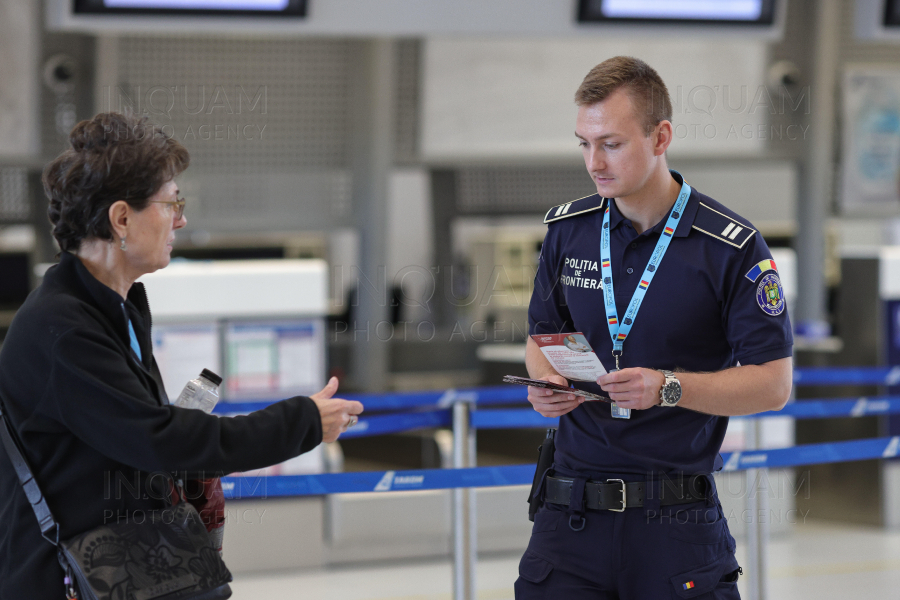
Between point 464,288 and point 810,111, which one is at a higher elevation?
point 810,111

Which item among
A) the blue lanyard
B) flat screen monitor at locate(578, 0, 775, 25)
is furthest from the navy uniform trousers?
flat screen monitor at locate(578, 0, 775, 25)

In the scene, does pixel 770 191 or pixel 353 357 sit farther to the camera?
pixel 770 191

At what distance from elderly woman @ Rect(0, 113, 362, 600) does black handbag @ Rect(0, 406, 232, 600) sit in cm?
2

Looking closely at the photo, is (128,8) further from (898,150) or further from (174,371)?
(898,150)

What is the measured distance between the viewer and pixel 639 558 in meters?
1.99

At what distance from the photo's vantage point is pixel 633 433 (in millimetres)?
2053

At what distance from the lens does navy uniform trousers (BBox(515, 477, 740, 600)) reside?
6.47ft

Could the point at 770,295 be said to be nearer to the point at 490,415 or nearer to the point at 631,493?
the point at 631,493

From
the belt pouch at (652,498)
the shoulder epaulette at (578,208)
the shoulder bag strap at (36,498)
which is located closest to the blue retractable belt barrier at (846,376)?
the shoulder epaulette at (578,208)

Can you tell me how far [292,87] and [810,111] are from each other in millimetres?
3420

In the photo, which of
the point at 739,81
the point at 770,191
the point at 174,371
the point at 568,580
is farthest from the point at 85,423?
the point at 770,191

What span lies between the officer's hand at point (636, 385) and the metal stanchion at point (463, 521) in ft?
4.19

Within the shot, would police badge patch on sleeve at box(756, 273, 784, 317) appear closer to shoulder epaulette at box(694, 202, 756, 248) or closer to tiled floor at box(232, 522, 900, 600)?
shoulder epaulette at box(694, 202, 756, 248)

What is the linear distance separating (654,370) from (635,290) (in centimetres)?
22
